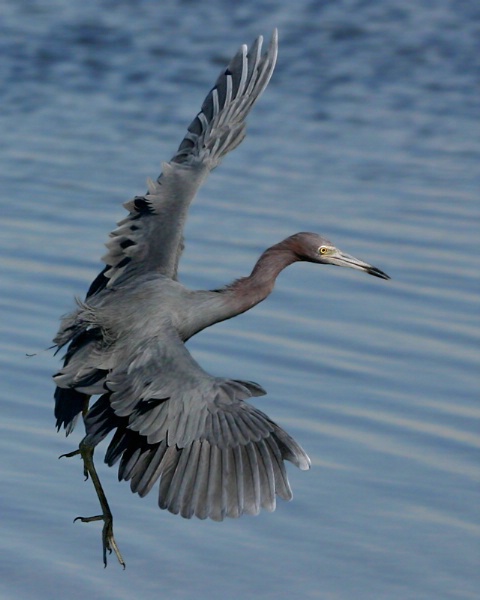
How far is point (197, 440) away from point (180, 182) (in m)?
1.78

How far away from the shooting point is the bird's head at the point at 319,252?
7.63m

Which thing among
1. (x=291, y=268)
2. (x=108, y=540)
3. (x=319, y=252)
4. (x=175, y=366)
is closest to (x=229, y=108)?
Result: (x=319, y=252)

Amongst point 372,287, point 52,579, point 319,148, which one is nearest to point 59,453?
point 52,579

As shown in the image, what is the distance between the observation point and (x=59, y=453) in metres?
8.18

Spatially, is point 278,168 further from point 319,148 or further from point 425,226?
point 425,226

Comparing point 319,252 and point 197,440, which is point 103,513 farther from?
point 319,252

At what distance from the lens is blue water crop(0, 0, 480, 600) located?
7.24 meters

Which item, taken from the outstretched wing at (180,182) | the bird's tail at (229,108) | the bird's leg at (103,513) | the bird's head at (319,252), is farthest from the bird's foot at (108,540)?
the bird's tail at (229,108)

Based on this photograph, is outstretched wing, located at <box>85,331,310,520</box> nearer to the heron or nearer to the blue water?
the heron

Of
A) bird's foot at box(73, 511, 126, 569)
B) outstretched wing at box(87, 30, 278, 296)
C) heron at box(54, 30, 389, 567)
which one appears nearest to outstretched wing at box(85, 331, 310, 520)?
heron at box(54, 30, 389, 567)

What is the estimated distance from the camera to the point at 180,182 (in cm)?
778

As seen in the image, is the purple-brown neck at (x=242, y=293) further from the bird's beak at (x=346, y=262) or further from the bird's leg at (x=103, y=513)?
the bird's leg at (x=103, y=513)

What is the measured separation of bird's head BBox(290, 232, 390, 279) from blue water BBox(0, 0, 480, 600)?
1036mm

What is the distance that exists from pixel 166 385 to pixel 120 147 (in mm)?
7497
